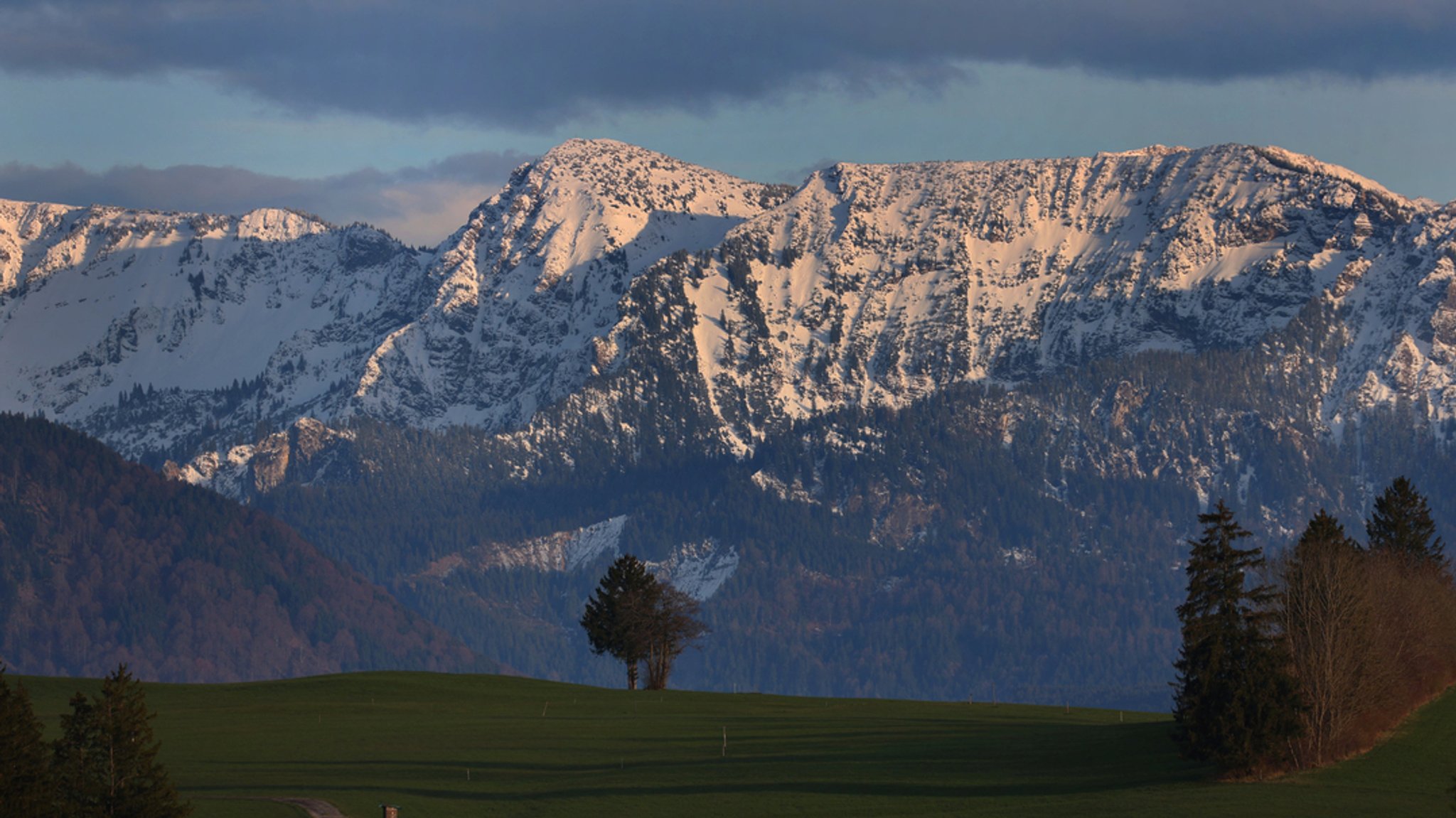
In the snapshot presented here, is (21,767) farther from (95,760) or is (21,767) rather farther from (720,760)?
(720,760)

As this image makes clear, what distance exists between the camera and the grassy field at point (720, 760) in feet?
363

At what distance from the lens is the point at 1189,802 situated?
354ft

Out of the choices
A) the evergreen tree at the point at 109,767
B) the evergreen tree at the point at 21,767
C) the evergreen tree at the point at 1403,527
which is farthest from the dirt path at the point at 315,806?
the evergreen tree at the point at 1403,527

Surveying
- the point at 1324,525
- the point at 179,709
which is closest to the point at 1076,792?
the point at 1324,525

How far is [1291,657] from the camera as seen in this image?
11756 centimetres

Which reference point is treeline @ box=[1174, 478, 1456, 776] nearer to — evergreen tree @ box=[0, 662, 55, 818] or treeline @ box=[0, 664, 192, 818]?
treeline @ box=[0, 664, 192, 818]

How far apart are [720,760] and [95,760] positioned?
4734cm

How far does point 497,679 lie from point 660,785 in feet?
260

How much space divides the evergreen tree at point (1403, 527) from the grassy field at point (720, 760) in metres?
27.5

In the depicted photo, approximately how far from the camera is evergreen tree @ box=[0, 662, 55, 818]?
8969cm

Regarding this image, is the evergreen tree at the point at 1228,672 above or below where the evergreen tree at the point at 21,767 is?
above

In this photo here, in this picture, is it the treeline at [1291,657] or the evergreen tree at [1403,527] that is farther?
the evergreen tree at [1403,527]

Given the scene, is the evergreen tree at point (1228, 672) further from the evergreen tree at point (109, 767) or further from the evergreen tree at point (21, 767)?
the evergreen tree at point (21, 767)

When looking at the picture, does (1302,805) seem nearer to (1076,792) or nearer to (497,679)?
(1076,792)
